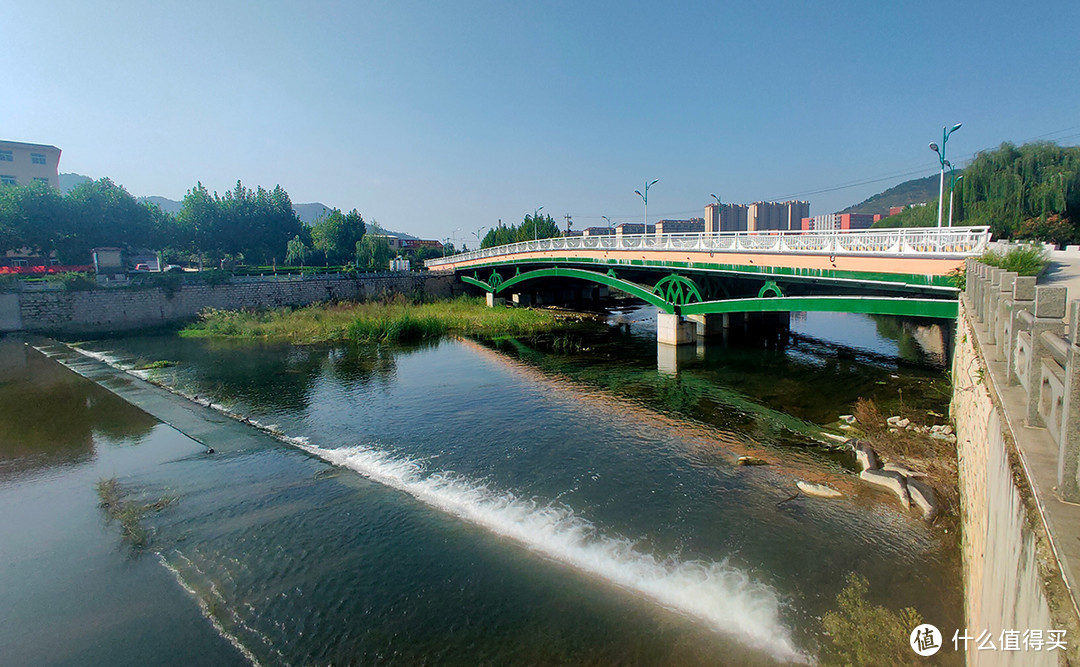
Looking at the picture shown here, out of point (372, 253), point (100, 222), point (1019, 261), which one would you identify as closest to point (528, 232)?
point (372, 253)

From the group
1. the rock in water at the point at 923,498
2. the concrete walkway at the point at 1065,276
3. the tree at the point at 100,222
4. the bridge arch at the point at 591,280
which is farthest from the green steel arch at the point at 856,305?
the tree at the point at 100,222

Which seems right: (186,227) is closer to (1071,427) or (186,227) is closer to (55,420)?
(55,420)

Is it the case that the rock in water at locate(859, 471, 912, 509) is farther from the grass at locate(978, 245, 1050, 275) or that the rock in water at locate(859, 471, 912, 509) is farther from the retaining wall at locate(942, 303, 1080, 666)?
the grass at locate(978, 245, 1050, 275)

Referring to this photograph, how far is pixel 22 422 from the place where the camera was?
15.5 metres

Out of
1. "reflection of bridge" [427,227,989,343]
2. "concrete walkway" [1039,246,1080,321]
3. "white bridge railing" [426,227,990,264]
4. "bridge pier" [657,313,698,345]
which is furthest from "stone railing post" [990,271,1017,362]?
"bridge pier" [657,313,698,345]

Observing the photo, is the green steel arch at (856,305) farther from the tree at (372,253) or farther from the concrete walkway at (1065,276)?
the tree at (372,253)

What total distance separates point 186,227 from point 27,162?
30306 millimetres

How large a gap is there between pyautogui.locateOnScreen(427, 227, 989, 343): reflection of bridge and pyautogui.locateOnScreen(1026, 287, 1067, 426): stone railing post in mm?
12301

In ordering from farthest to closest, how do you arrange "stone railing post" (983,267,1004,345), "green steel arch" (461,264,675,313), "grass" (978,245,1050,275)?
"green steel arch" (461,264,675,313)
"grass" (978,245,1050,275)
"stone railing post" (983,267,1004,345)

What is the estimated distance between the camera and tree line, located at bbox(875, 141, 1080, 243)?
32.3 metres

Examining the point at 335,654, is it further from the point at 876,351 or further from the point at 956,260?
the point at 876,351

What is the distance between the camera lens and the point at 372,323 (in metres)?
31.6

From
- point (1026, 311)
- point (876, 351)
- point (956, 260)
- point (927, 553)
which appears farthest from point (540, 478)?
point (876, 351)

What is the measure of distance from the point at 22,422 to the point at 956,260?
87.2 feet
